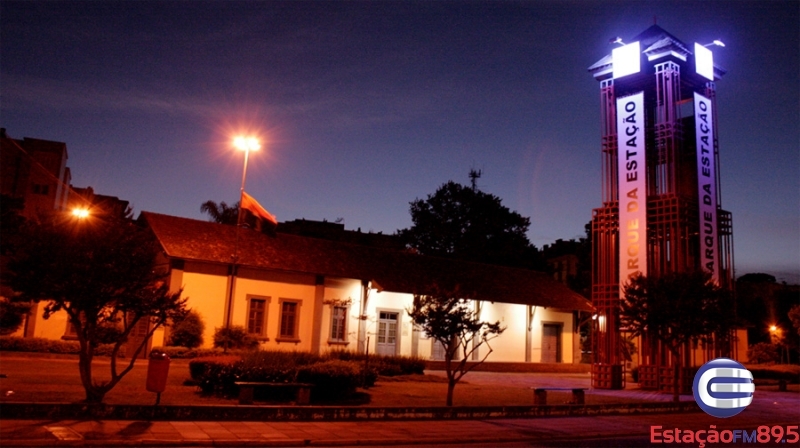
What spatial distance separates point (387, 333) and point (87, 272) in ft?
70.2

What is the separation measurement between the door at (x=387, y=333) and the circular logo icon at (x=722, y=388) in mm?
15374

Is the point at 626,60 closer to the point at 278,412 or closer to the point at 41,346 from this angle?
the point at 278,412

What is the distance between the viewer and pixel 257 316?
28.9m

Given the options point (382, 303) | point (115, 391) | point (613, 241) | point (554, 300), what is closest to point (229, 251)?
point (382, 303)

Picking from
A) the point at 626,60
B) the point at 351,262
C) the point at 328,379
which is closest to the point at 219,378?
the point at 328,379

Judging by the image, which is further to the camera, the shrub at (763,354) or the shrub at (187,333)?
the shrub at (763,354)

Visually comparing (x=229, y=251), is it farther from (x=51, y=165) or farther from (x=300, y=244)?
(x=51, y=165)

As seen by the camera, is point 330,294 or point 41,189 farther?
point 41,189

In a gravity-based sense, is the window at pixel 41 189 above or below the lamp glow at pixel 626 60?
below

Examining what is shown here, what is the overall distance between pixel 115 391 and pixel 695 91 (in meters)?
23.5

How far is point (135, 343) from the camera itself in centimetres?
2719

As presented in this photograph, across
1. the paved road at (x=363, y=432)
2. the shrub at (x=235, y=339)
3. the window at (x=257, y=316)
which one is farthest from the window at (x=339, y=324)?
the paved road at (x=363, y=432)

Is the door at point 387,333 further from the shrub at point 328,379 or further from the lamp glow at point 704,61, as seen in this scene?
the lamp glow at point 704,61

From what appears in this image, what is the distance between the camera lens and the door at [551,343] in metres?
37.9
